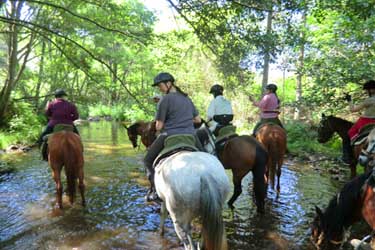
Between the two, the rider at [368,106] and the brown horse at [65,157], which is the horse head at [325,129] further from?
the brown horse at [65,157]

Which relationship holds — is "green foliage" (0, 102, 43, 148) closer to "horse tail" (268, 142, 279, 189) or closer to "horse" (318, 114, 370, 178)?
"horse tail" (268, 142, 279, 189)

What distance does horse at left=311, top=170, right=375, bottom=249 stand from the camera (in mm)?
3348

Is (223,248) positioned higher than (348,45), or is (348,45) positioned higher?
(348,45)

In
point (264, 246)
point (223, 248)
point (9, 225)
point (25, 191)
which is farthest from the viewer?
point (25, 191)

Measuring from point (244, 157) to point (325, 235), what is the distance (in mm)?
2011

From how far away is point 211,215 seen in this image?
3344mm

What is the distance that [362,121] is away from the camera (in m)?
6.48

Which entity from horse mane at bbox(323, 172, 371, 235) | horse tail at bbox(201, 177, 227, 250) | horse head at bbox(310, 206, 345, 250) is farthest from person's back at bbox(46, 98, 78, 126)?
horse mane at bbox(323, 172, 371, 235)

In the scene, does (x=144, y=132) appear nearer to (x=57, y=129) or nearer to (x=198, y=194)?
(x=57, y=129)

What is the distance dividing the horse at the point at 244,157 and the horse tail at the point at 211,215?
84.0 inches

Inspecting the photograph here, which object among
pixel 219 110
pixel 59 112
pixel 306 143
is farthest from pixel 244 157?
pixel 306 143

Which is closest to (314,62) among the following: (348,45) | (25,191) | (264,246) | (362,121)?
(348,45)

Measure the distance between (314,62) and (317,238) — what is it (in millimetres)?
6966

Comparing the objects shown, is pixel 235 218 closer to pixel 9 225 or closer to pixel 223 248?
pixel 223 248
